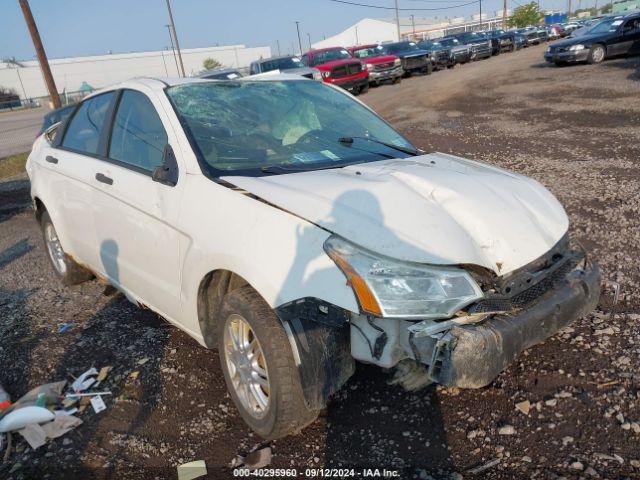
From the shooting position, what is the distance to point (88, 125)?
4234 millimetres

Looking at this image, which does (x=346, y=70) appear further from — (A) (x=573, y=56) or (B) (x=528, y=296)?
(B) (x=528, y=296)

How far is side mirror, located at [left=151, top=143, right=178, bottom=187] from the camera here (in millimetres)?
3012

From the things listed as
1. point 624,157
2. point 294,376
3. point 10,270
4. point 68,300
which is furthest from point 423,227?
point 624,157

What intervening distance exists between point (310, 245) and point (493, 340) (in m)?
0.89

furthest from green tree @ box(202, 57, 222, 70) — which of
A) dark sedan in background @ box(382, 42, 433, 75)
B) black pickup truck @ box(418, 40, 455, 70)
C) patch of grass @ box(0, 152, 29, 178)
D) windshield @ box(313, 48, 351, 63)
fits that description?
patch of grass @ box(0, 152, 29, 178)

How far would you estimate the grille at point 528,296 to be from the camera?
2338mm

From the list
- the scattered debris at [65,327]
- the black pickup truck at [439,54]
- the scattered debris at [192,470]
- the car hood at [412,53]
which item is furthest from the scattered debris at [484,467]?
the black pickup truck at [439,54]

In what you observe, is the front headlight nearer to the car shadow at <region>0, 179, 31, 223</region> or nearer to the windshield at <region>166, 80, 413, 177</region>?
the windshield at <region>166, 80, 413, 177</region>

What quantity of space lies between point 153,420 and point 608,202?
5143 millimetres

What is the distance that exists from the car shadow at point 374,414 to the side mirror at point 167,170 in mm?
1013

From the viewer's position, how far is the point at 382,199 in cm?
255

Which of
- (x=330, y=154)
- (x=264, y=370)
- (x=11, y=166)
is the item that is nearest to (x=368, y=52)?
(x=11, y=166)

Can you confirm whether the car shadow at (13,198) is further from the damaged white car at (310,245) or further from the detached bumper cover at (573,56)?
the detached bumper cover at (573,56)

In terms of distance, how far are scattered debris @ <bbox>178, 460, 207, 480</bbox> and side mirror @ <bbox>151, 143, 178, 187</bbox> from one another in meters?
1.49
